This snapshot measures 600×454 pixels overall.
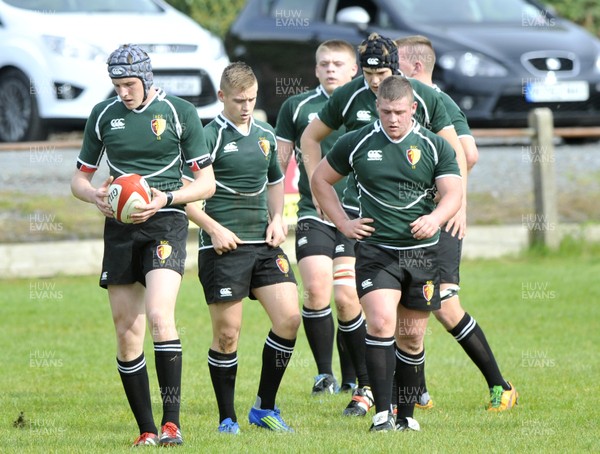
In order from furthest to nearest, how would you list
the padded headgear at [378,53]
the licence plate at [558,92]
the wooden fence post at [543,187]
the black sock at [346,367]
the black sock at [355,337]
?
1. the licence plate at [558,92]
2. the wooden fence post at [543,187]
3. the black sock at [346,367]
4. the black sock at [355,337]
5. the padded headgear at [378,53]

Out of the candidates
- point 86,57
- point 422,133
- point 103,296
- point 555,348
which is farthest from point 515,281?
point 422,133

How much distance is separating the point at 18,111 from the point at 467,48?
5718 mm

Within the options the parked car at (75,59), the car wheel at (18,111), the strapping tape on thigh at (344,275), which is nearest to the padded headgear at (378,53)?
the strapping tape on thigh at (344,275)

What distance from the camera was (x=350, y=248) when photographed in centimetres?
980

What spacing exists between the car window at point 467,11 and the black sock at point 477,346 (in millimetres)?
8951

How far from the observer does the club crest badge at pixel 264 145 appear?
28.1 feet

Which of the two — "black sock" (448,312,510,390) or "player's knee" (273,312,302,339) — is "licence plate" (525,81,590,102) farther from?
"player's knee" (273,312,302,339)

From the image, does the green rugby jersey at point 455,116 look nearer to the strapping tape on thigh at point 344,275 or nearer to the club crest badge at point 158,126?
the strapping tape on thigh at point 344,275

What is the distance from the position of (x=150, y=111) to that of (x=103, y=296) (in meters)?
6.56

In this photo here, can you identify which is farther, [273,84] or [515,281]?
[273,84]

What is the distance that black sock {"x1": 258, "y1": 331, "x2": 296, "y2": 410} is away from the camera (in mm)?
8594

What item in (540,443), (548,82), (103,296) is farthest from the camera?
(548,82)

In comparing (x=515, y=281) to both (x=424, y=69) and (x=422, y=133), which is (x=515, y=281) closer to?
(x=424, y=69)

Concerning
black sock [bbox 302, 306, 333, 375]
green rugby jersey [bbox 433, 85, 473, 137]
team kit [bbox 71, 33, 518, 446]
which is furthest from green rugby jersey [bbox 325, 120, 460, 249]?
black sock [bbox 302, 306, 333, 375]
